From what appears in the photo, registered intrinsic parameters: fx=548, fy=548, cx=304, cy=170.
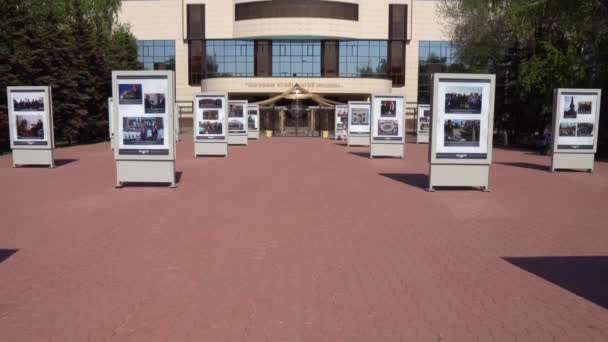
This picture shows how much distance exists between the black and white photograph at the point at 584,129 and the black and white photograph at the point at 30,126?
16953 millimetres

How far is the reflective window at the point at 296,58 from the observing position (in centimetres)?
6438

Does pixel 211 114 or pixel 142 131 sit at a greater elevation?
pixel 211 114

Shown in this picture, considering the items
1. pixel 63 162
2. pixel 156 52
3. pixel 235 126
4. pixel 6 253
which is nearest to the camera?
pixel 6 253

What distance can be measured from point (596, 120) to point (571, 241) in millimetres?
11374

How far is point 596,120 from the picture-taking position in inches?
683

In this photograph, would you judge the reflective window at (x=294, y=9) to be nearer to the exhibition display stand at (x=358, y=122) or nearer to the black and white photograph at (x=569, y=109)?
the exhibition display stand at (x=358, y=122)

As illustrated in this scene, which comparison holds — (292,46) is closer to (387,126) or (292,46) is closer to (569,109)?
(387,126)

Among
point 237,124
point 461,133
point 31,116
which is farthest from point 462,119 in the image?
point 237,124

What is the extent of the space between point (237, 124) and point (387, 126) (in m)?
12.8

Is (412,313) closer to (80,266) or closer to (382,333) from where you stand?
(382,333)

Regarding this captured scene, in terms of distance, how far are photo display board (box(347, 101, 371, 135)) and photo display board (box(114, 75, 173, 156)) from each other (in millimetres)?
18266

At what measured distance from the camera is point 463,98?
41.4ft

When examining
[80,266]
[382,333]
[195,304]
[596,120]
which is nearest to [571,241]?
[382,333]

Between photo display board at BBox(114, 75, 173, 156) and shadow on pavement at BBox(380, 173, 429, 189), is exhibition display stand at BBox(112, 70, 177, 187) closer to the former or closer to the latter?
photo display board at BBox(114, 75, 173, 156)
